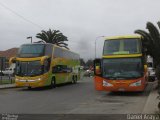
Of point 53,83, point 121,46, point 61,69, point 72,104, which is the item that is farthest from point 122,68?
point 61,69

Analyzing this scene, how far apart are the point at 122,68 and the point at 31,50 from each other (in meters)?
9.04

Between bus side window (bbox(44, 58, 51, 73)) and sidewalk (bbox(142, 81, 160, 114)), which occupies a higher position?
bus side window (bbox(44, 58, 51, 73))

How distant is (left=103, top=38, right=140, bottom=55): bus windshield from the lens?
25.7 m

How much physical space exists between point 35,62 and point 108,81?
310 inches

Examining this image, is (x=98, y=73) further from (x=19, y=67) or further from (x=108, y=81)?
(x=19, y=67)

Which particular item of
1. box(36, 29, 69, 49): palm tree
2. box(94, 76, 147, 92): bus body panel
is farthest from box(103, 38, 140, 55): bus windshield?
box(36, 29, 69, 49): palm tree

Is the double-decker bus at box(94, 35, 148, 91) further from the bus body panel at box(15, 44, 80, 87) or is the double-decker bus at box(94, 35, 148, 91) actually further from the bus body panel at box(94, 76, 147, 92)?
the bus body panel at box(15, 44, 80, 87)

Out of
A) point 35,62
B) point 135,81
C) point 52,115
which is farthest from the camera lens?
point 35,62

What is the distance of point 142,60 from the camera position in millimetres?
25531

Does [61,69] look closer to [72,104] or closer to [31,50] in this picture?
[31,50]

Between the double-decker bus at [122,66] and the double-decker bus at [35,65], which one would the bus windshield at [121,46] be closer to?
the double-decker bus at [122,66]

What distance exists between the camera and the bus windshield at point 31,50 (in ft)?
103

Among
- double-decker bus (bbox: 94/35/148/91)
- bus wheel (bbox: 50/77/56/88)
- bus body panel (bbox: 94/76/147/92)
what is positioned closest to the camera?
bus body panel (bbox: 94/76/147/92)

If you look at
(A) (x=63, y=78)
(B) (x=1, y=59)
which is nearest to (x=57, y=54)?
(A) (x=63, y=78)
